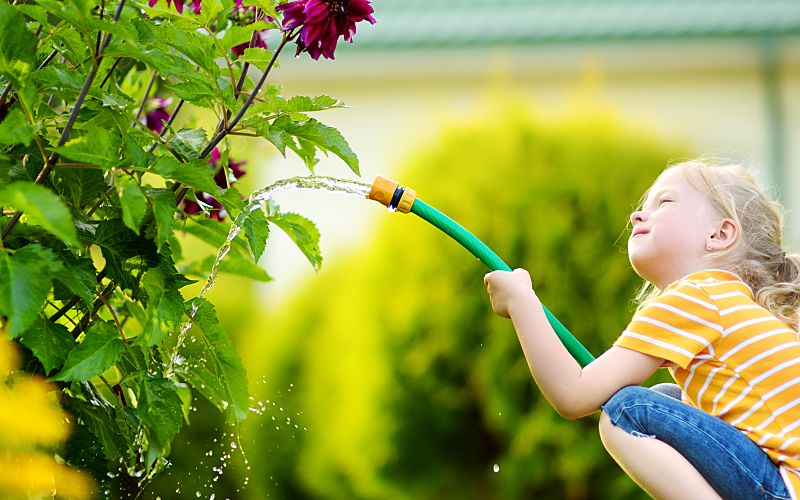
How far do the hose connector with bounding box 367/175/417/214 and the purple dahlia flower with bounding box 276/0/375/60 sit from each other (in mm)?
256

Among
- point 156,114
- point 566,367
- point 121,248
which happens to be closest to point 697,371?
point 566,367

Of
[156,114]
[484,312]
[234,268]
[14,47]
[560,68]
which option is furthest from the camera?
[560,68]

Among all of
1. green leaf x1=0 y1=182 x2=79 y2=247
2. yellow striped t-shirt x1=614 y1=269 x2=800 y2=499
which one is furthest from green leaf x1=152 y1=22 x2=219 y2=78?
yellow striped t-shirt x1=614 y1=269 x2=800 y2=499

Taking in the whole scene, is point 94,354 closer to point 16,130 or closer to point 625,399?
point 16,130

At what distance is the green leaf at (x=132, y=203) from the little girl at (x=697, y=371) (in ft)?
1.95

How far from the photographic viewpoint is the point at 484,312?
446 cm

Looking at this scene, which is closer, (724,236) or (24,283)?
(24,283)

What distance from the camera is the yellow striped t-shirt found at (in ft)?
4.72

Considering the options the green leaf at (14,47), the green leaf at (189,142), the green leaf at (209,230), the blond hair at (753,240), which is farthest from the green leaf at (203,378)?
the blond hair at (753,240)

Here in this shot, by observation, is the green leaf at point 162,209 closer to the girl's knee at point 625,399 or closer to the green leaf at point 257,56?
the green leaf at point 257,56

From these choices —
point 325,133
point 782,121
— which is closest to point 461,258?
point 325,133

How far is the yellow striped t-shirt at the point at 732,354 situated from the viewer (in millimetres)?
1438

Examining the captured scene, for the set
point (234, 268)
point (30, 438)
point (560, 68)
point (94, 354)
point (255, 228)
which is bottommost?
point (30, 438)

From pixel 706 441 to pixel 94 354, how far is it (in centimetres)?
84
